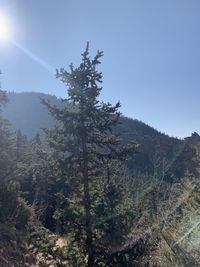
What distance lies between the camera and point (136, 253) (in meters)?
15.9

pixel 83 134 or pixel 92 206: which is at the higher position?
pixel 83 134

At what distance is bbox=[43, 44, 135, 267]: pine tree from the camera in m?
16.5

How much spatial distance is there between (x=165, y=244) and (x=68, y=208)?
12.0 feet

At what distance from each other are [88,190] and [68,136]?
2160 millimetres

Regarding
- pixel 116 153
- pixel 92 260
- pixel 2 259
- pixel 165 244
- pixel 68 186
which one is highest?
pixel 116 153

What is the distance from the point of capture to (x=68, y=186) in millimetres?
16359

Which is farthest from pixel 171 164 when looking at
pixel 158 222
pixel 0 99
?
pixel 158 222

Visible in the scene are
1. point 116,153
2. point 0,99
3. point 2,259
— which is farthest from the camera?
point 0,99

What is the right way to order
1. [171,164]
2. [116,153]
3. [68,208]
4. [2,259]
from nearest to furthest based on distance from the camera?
1. [68,208]
2. [116,153]
3. [2,259]
4. [171,164]

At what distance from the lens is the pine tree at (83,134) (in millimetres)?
16453

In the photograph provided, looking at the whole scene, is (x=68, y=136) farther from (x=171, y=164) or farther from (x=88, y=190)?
(x=171, y=164)

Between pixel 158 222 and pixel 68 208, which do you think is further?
pixel 158 222

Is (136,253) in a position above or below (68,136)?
below

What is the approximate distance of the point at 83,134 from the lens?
16.7 metres
